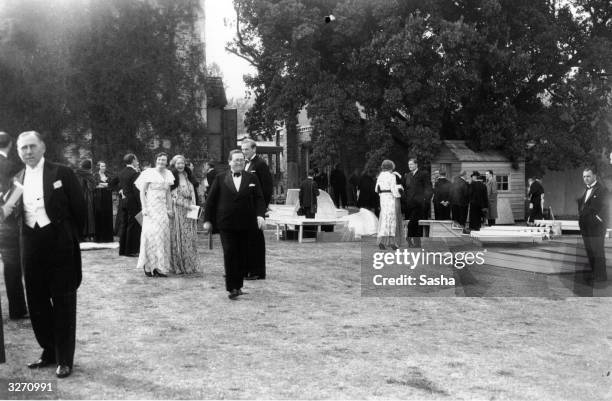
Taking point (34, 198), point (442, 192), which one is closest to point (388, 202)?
point (442, 192)

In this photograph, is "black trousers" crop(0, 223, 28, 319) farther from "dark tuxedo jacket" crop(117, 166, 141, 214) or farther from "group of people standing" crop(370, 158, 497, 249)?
"group of people standing" crop(370, 158, 497, 249)

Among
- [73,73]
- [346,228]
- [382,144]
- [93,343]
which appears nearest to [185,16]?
[73,73]

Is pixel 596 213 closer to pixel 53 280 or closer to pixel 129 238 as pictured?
pixel 53 280

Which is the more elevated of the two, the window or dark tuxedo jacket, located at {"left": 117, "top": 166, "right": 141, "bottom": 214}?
the window

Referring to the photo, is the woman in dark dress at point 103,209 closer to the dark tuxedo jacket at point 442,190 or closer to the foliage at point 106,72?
the foliage at point 106,72

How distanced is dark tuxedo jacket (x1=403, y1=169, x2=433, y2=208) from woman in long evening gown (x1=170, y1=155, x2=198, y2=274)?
18.1 ft

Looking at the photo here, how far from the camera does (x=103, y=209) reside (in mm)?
16891

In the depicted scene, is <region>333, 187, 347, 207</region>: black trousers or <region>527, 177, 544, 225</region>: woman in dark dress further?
<region>333, 187, 347, 207</region>: black trousers

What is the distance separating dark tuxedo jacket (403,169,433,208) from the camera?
52.5 ft

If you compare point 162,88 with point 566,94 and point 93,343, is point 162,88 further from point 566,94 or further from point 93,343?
point 93,343

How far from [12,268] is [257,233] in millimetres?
3670

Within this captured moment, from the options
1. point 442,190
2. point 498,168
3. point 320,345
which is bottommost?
point 320,345

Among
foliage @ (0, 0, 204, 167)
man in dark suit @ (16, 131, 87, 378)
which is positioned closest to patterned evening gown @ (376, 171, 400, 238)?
foliage @ (0, 0, 204, 167)

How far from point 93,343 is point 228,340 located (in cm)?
116
